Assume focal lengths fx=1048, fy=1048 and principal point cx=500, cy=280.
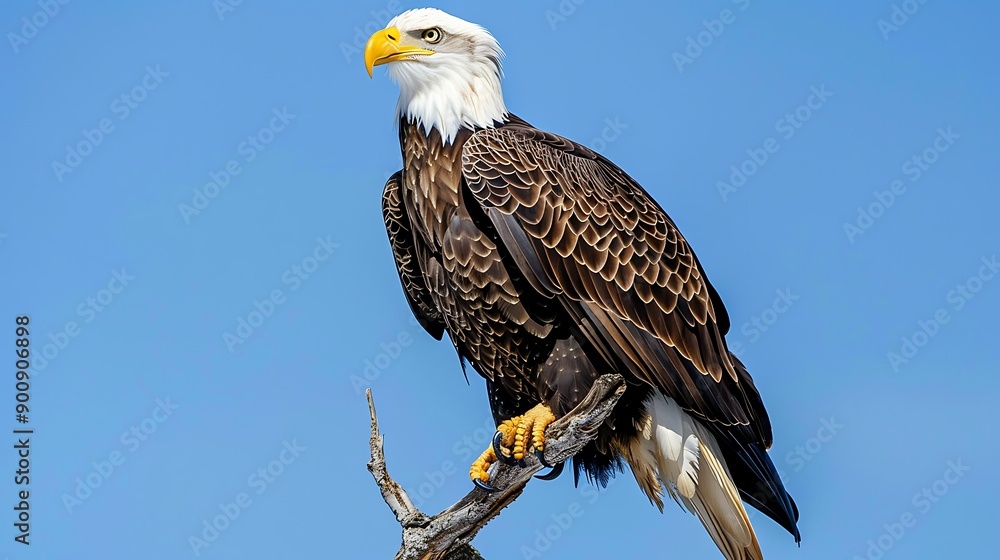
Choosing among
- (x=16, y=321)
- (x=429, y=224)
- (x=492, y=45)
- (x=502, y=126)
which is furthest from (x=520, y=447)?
(x=16, y=321)

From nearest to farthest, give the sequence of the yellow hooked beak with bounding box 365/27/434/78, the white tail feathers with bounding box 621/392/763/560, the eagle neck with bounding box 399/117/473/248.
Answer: the eagle neck with bounding box 399/117/473/248
the white tail feathers with bounding box 621/392/763/560
the yellow hooked beak with bounding box 365/27/434/78

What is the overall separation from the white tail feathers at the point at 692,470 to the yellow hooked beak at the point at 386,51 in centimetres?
250

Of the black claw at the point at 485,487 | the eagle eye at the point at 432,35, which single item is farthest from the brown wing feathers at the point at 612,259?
the black claw at the point at 485,487

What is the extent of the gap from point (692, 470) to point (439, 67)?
2.85 m

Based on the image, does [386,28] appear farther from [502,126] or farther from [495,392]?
[495,392]

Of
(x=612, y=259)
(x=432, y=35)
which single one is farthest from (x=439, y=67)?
(x=612, y=259)

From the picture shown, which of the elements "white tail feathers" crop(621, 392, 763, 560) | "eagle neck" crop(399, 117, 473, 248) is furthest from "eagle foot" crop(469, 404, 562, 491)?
"eagle neck" crop(399, 117, 473, 248)

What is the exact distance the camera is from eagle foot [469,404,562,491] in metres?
5.77

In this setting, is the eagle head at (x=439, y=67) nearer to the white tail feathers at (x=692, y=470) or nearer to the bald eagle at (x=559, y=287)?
the bald eagle at (x=559, y=287)

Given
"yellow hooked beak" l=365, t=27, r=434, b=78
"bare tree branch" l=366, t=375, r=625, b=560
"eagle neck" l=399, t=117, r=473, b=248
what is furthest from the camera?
"yellow hooked beak" l=365, t=27, r=434, b=78

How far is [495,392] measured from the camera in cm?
671

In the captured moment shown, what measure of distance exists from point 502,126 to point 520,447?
192 centimetres

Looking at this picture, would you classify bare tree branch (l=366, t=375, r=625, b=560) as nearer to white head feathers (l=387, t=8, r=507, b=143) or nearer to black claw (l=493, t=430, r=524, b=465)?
black claw (l=493, t=430, r=524, b=465)

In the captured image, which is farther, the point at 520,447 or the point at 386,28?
the point at 386,28
